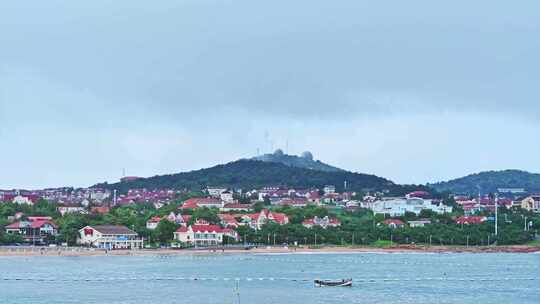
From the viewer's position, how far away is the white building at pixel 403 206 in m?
144

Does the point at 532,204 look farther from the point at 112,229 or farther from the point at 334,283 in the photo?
the point at 334,283

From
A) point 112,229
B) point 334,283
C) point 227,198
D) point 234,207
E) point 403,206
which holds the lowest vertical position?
point 334,283

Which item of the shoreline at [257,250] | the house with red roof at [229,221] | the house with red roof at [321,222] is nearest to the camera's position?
the shoreline at [257,250]

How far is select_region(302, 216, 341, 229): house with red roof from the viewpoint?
377 feet

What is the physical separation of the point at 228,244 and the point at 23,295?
53.8 metres

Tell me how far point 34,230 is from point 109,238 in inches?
310

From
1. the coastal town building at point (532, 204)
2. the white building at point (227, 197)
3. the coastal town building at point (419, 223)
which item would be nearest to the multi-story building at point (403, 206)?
the coastal town building at point (532, 204)

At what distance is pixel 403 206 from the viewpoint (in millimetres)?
145625

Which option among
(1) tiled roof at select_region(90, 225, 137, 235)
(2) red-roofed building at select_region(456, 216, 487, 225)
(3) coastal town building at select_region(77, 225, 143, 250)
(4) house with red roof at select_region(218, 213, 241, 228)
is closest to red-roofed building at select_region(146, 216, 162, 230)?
(1) tiled roof at select_region(90, 225, 137, 235)

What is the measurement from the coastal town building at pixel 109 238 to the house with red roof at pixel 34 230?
3.40 metres

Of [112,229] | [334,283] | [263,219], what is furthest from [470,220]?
[334,283]

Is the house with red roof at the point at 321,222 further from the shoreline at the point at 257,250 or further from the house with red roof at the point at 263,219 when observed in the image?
the shoreline at the point at 257,250

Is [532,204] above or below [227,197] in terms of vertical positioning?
below

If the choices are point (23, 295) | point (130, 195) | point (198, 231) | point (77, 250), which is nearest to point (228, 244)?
point (198, 231)
